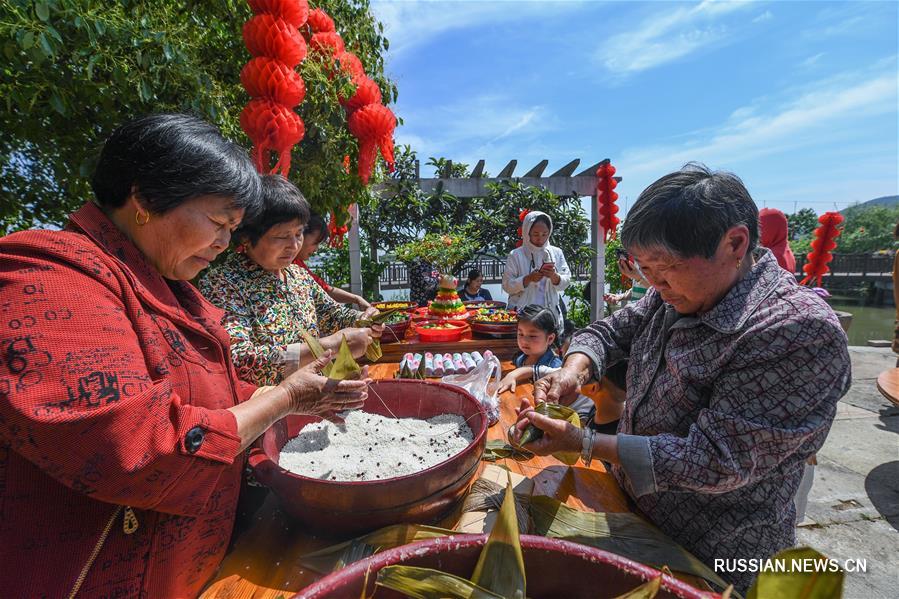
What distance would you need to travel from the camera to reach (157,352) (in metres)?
0.90

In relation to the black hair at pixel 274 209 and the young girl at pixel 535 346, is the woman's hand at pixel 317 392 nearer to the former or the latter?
the black hair at pixel 274 209

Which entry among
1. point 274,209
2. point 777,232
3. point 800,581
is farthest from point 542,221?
point 800,581

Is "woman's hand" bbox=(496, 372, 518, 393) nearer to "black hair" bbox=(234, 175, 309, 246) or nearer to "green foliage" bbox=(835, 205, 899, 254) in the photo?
"black hair" bbox=(234, 175, 309, 246)

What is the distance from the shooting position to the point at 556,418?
1.33 metres

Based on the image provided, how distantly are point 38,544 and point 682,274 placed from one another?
1633mm

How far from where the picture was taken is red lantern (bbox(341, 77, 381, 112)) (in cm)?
338

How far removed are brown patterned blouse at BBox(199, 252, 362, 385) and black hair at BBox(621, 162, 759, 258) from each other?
137 cm

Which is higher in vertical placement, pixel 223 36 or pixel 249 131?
pixel 223 36

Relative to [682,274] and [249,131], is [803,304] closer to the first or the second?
[682,274]

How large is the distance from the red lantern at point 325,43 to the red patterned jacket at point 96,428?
2745 millimetres

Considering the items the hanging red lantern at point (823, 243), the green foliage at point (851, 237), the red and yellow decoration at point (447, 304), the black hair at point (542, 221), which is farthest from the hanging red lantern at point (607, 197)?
the green foliage at point (851, 237)

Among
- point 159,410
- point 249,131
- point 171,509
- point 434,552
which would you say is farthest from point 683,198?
point 249,131

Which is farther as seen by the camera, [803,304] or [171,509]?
[803,304]

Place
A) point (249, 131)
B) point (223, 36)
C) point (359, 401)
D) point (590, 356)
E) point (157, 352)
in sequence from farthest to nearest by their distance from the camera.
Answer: point (223, 36)
point (249, 131)
point (590, 356)
point (359, 401)
point (157, 352)
